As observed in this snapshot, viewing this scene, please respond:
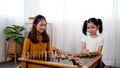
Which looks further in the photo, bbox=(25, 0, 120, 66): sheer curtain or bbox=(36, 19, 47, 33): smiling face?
bbox=(25, 0, 120, 66): sheer curtain

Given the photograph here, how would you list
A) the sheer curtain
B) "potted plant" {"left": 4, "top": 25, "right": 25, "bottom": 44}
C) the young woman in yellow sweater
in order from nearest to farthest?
the young woman in yellow sweater < the sheer curtain < "potted plant" {"left": 4, "top": 25, "right": 25, "bottom": 44}

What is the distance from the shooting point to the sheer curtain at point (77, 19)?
310cm

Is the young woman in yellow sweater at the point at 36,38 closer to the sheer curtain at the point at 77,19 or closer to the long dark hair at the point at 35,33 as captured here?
Result: the long dark hair at the point at 35,33

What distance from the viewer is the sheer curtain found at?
3.10m

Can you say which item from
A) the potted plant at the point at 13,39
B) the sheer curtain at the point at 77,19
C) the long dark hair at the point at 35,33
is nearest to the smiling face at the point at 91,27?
the long dark hair at the point at 35,33

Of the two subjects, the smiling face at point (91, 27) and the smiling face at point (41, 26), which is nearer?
the smiling face at point (41, 26)

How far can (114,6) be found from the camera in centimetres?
306

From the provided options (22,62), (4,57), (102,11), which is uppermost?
A: (102,11)

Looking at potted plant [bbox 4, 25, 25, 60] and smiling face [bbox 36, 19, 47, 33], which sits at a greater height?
smiling face [bbox 36, 19, 47, 33]

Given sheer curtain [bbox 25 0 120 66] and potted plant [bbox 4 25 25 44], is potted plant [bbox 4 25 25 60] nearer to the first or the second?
potted plant [bbox 4 25 25 44]

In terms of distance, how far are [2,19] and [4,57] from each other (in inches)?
29.1

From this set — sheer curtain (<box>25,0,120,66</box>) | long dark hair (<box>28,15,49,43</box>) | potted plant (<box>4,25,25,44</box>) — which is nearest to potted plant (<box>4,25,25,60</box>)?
potted plant (<box>4,25,25,44</box>)

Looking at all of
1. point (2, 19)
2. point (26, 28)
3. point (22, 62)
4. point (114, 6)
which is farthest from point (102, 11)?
point (22, 62)

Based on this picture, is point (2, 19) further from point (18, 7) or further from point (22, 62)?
point (22, 62)
